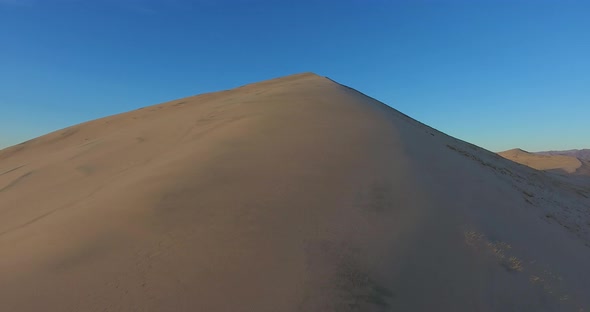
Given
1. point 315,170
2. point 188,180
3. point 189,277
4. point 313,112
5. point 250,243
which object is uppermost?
point 313,112

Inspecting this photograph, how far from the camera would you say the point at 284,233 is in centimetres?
388

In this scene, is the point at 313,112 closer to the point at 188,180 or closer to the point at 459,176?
the point at 459,176

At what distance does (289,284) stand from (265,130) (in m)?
4.38

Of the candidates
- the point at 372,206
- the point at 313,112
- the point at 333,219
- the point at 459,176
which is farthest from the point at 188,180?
the point at 459,176

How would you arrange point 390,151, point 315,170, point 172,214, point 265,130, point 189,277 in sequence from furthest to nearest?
point 265,130
point 390,151
point 315,170
point 172,214
point 189,277

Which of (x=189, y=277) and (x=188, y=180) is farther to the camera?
(x=188, y=180)

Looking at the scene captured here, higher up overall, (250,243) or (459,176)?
(459,176)

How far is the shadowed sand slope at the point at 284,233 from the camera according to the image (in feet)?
10.4

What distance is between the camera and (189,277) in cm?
321

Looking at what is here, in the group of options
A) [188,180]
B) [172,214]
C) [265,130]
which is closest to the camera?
[172,214]

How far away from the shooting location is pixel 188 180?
501cm

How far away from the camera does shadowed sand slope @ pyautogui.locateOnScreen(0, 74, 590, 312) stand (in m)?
3.18

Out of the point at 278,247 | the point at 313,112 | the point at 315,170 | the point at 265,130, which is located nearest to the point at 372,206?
the point at 315,170

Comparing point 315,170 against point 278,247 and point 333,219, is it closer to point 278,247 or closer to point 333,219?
point 333,219
